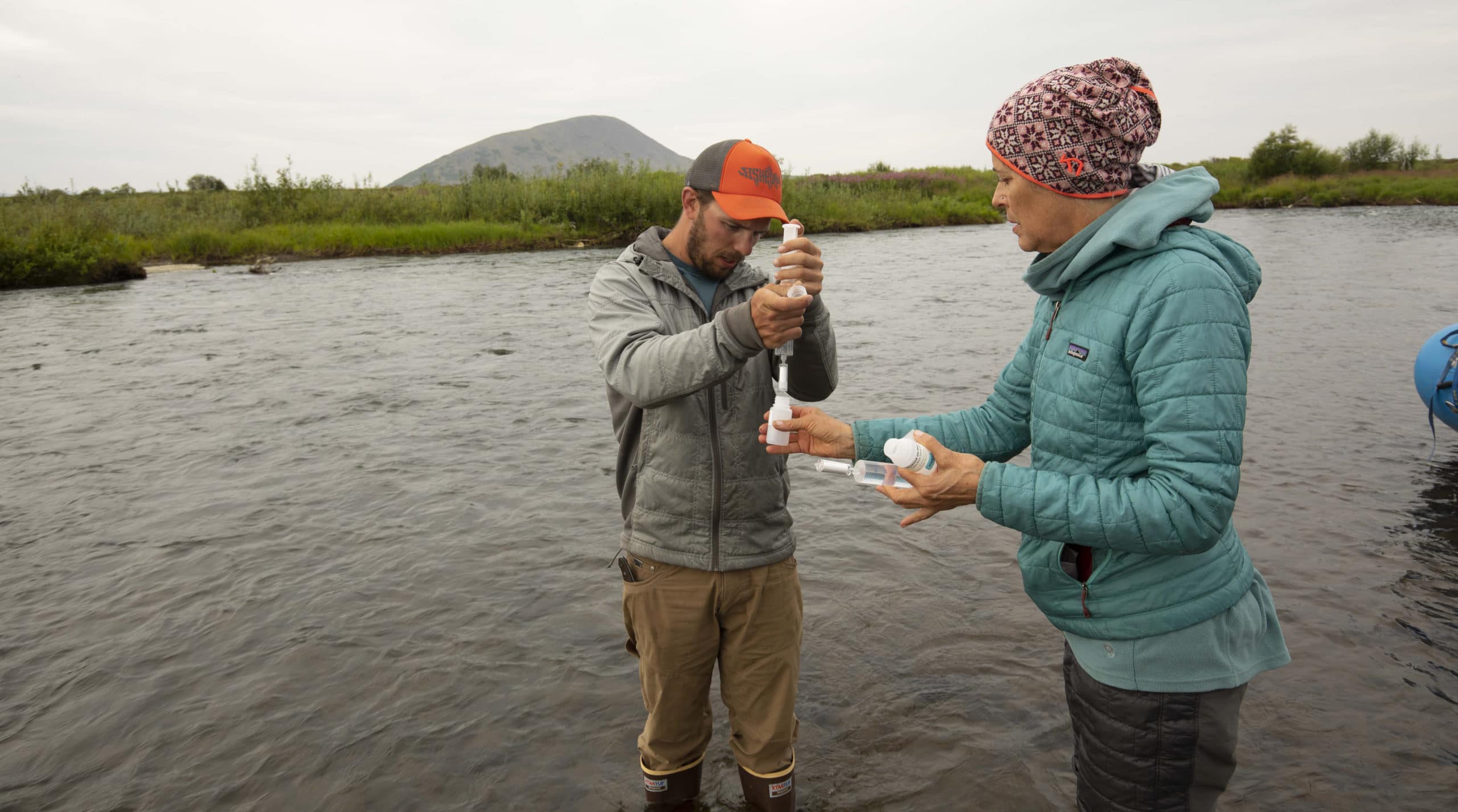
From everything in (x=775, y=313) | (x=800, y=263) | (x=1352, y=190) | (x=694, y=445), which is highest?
(x=1352, y=190)

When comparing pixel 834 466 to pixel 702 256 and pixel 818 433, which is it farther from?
pixel 702 256

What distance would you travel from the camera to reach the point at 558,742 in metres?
4.45

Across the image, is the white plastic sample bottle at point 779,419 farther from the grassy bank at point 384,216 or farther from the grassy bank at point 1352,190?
the grassy bank at point 1352,190

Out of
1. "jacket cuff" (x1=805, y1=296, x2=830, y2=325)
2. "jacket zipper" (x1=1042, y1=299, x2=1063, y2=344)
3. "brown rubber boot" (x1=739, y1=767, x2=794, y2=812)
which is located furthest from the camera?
"brown rubber boot" (x1=739, y1=767, x2=794, y2=812)

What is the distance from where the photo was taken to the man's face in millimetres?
2938

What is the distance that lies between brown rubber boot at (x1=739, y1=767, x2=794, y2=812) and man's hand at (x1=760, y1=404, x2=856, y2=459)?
1352 millimetres

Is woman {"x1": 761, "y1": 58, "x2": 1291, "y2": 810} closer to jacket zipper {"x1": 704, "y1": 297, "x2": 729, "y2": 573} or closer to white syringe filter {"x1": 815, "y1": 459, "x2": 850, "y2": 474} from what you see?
white syringe filter {"x1": 815, "y1": 459, "x2": 850, "y2": 474}

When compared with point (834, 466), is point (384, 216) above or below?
above

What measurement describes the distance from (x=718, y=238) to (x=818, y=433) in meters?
0.82

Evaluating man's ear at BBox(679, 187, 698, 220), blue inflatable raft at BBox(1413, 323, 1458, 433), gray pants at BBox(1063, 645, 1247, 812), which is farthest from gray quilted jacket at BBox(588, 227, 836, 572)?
blue inflatable raft at BBox(1413, 323, 1458, 433)

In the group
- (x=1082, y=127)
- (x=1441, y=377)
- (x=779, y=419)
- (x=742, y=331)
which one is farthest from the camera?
(x=1441, y=377)

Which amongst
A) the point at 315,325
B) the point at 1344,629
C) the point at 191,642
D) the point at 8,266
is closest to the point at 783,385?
the point at 1344,629

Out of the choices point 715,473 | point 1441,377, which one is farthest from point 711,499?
point 1441,377

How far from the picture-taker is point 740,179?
286cm
